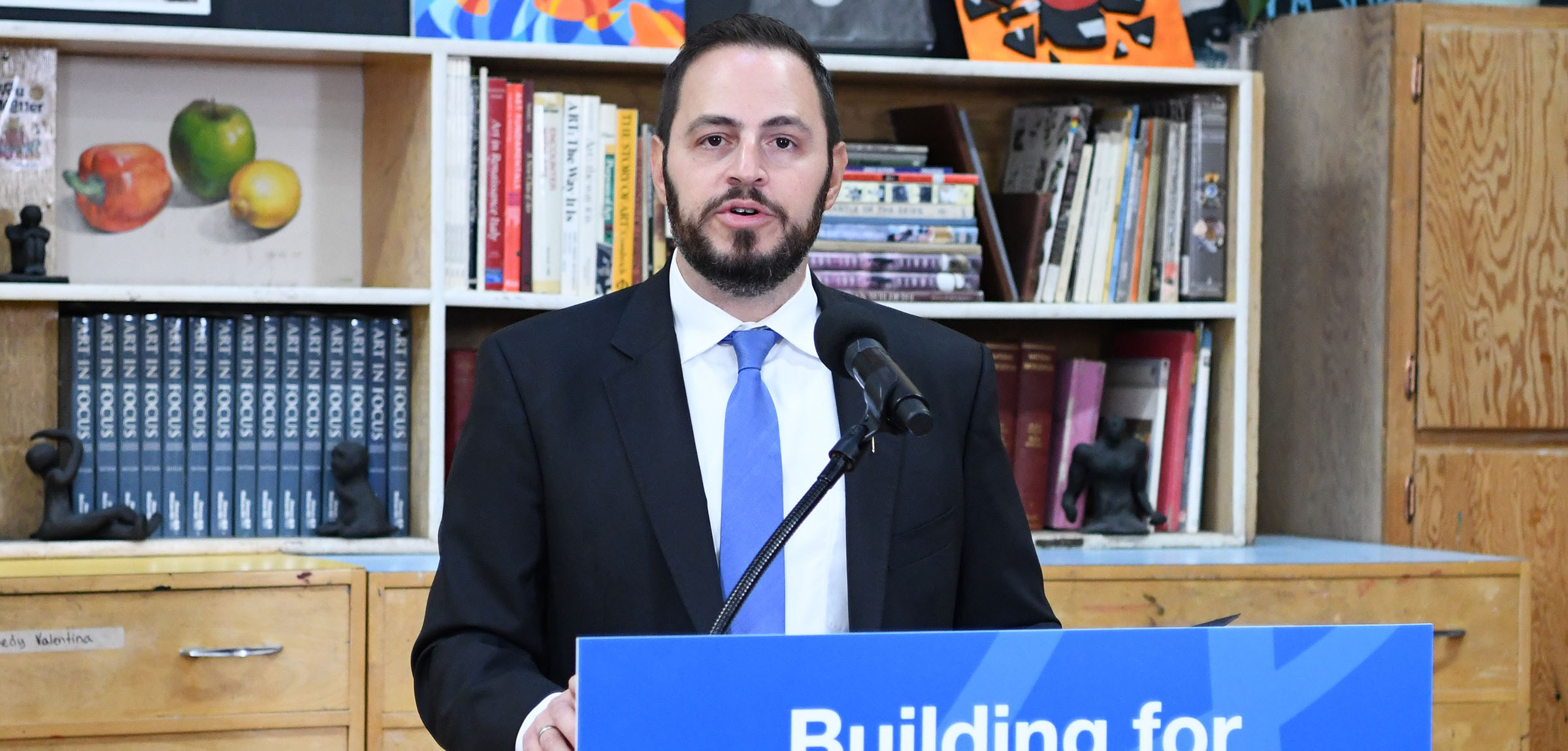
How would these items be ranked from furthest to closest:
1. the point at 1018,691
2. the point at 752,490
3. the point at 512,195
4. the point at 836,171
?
the point at 512,195, the point at 836,171, the point at 752,490, the point at 1018,691

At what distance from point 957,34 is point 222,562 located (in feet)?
4.65

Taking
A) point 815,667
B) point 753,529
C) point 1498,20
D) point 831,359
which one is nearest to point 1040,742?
point 815,667

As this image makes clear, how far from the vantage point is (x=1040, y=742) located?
33.5 inches

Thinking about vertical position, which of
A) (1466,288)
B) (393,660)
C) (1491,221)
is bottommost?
(393,660)

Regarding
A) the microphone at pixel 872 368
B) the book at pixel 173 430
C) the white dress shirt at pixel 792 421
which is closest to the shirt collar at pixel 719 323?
the white dress shirt at pixel 792 421

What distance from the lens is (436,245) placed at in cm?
220

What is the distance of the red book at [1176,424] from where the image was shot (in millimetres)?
2459

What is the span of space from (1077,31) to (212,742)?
165 cm

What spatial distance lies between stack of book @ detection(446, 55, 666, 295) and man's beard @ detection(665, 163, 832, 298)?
0.93 metres

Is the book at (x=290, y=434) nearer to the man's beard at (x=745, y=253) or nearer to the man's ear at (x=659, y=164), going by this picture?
the man's ear at (x=659, y=164)

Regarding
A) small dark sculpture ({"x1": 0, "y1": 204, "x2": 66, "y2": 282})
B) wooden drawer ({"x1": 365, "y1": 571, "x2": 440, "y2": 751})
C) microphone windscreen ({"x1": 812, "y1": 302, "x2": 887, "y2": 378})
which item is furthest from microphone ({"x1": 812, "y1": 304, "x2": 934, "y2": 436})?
small dark sculpture ({"x1": 0, "y1": 204, "x2": 66, "y2": 282})

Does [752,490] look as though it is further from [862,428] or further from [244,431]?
[244,431]

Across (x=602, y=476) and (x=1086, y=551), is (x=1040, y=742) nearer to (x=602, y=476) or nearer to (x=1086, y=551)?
(x=602, y=476)

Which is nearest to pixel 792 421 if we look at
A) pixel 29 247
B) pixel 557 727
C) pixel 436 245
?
pixel 557 727
